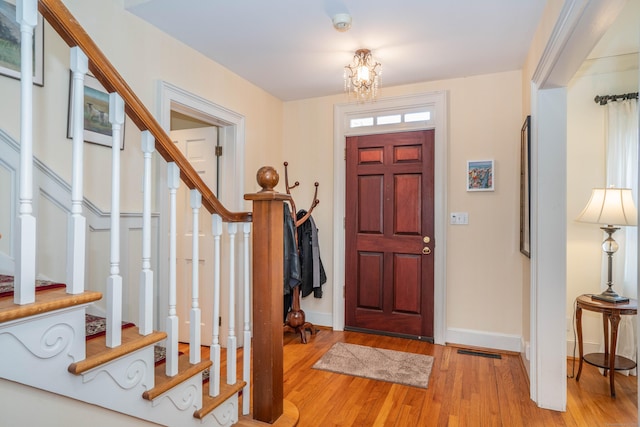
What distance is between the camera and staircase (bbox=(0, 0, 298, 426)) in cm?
88

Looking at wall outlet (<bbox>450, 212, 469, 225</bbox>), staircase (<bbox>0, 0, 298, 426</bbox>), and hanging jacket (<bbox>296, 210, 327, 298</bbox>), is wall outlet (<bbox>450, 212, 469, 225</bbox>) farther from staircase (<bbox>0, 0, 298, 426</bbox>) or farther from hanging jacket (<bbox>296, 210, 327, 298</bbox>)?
staircase (<bbox>0, 0, 298, 426</bbox>)

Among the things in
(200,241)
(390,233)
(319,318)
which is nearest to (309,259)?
(319,318)

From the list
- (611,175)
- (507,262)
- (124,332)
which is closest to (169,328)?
(124,332)

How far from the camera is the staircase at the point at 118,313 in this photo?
34.7 inches

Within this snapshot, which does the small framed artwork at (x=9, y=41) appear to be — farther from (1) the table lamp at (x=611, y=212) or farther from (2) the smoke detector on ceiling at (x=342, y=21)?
(1) the table lamp at (x=611, y=212)

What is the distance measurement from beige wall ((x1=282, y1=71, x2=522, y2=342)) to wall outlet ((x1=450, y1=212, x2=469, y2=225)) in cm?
3

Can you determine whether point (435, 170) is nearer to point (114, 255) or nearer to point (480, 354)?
point (480, 354)

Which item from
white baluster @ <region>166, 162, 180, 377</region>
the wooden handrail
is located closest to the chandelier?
the wooden handrail

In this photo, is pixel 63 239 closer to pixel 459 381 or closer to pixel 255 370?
pixel 255 370

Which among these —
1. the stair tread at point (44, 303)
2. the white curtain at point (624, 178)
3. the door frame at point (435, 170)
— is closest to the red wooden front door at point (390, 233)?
the door frame at point (435, 170)

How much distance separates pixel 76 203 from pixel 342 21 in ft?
5.98

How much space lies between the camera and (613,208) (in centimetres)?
233

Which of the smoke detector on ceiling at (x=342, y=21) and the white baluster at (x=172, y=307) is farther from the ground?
the smoke detector on ceiling at (x=342, y=21)

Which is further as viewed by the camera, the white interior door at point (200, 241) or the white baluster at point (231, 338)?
the white interior door at point (200, 241)
